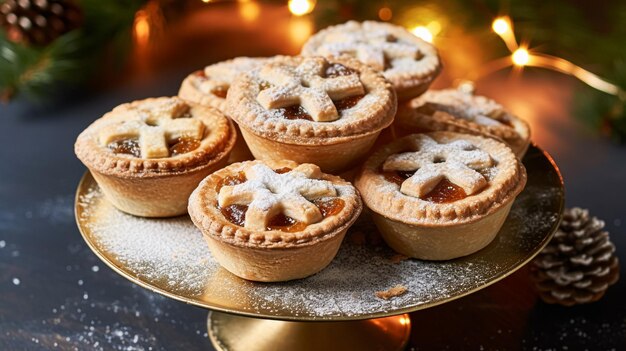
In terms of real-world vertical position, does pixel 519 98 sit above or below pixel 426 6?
below

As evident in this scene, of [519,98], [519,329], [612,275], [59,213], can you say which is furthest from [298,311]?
[519,98]

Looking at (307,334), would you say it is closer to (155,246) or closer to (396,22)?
(155,246)

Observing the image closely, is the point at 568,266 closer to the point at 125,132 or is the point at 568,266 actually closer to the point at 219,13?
the point at 125,132

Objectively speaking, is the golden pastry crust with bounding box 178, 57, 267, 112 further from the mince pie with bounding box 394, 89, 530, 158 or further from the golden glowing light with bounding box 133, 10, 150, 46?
the golden glowing light with bounding box 133, 10, 150, 46

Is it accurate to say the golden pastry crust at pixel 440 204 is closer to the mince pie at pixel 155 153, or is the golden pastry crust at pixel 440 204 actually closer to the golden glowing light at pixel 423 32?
the mince pie at pixel 155 153

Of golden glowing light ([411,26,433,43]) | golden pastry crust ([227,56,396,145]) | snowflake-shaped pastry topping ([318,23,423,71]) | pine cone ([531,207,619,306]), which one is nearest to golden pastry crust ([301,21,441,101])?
snowflake-shaped pastry topping ([318,23,423,71])

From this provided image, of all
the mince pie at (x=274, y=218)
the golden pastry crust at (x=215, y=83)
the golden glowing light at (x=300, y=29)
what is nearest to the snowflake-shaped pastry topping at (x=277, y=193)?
the mince pie at (x=274, y=218)

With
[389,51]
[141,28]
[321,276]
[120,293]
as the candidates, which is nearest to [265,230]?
[321,276]
